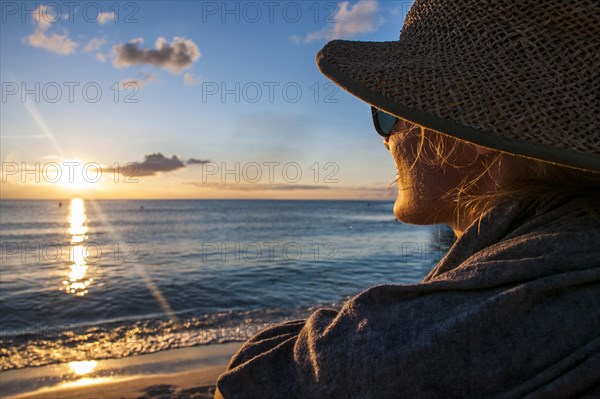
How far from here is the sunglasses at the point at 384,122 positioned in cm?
158

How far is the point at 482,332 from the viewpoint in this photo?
0.90m

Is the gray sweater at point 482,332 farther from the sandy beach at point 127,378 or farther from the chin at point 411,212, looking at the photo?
the sandy beach at point 127,378

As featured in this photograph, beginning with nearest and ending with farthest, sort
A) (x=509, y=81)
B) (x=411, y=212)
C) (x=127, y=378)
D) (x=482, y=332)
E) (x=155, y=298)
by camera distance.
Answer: (x=482, y=332)
(x=509, y=81)
(x=411, y=212)
(x=127, y=378)
(x=155, y=298)

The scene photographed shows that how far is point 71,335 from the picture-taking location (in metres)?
8.83

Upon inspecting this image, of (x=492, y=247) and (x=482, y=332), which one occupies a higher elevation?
(x=492, y=247)

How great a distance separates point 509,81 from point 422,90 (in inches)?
7.8

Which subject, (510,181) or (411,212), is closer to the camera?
(510,181)

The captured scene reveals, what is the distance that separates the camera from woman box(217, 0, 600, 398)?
0.89 m

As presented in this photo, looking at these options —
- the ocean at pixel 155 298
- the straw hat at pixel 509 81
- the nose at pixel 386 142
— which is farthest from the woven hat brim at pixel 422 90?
the ocean at pixel 155 298

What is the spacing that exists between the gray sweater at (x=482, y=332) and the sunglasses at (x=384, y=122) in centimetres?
62

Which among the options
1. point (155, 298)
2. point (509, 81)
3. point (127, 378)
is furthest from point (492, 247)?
point (155, 298)

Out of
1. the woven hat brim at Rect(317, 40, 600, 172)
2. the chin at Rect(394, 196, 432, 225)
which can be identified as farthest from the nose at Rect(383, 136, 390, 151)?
the woven hat brim at Rect(317, 40, 600, 172)

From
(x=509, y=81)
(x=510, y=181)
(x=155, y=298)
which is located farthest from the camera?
(x=155, y=298)

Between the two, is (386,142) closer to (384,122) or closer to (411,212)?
(384,122)
